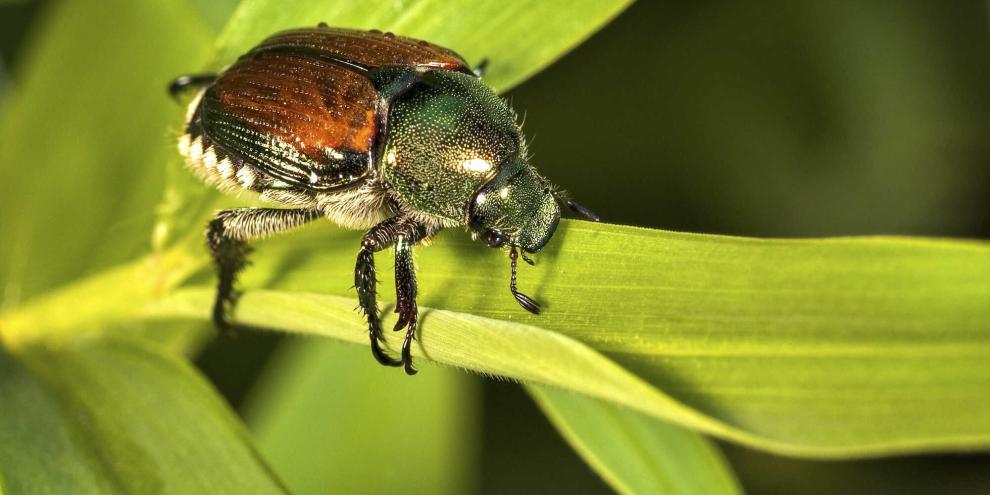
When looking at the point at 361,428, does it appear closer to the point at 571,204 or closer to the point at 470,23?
the point at 571,204

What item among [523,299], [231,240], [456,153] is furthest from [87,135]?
[523,299]

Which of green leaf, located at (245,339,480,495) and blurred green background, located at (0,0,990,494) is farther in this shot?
blurred green background, located at (0,0,990,494)

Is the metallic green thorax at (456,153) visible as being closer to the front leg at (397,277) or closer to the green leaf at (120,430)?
the front leg at (397,277)

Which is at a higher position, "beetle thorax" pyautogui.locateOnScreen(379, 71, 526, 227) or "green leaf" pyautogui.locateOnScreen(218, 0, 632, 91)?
"green leaf" pyautogui.locateOnScreen(218, 0, 632, 91)

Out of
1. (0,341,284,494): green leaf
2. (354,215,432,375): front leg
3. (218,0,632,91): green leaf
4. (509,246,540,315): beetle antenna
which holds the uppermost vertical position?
(218,0,632,91): green leaf

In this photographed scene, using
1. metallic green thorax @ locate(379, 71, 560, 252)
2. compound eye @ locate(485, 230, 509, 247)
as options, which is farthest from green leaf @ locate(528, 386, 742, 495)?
metallic green thorax @ locate(379, 71, 560, 252)

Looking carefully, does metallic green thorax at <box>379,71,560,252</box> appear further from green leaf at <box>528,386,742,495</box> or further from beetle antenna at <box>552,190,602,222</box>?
green leaf at <box>528,386,742,495</box>

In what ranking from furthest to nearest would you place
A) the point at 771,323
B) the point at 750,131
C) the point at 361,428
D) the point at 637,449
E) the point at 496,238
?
the point at 750,131 → the point at 361,428 → the point at 637,449 → the point at 496,238 → the point at 771,323
